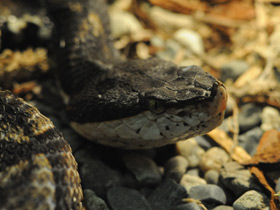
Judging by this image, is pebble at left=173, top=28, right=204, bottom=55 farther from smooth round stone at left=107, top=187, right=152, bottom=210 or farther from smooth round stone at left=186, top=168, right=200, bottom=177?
smooth round stone at left=107, top=187, right=152, bottom=210

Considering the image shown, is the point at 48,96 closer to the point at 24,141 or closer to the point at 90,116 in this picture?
the point at 90,116

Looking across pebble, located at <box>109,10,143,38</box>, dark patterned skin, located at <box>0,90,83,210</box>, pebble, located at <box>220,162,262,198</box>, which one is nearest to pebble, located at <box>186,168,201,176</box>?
pebble, located at <box>220,162,262,198</box>

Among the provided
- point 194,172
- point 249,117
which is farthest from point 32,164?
point 249,117

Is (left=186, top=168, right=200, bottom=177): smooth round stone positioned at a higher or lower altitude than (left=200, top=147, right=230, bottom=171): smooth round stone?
lower

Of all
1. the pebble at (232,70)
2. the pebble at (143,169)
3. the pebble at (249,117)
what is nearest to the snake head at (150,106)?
the pebble at (143,169)

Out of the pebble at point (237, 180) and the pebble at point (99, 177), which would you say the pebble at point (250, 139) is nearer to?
the pebble at point (237, 180)

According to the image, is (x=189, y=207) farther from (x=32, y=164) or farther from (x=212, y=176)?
(x=32, y=164)
